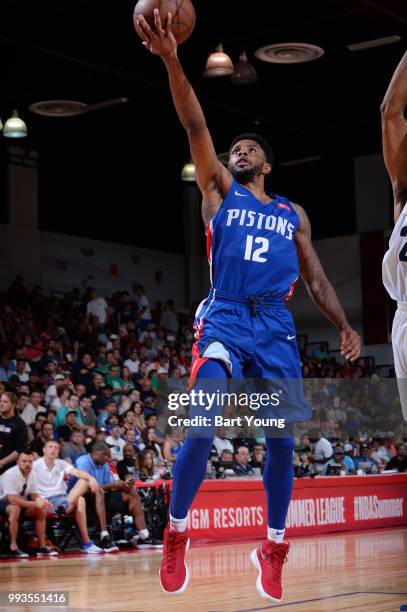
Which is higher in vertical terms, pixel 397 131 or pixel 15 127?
pixel 15 127

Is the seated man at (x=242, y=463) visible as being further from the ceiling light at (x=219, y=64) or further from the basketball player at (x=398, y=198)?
the basketball player at (x=398, y=198)

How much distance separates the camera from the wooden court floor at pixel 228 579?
18.7ft

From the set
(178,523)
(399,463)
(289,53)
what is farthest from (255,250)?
(399,463)

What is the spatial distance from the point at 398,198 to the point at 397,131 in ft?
1.04

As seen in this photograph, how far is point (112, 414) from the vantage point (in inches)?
517

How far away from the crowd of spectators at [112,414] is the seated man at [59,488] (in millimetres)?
12

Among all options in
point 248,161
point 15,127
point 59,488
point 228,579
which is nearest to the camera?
point 248,161

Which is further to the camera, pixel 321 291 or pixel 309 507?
pixel 309 507

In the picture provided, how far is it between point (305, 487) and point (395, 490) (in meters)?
2.33

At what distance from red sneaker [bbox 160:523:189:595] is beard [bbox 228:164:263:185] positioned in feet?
6.17

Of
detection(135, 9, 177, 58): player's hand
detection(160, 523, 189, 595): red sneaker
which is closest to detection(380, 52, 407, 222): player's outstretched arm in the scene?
detection(135, 9, 177, 58): player's hand

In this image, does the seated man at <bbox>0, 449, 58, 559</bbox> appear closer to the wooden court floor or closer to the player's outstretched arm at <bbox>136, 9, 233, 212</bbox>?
the wooden court floor

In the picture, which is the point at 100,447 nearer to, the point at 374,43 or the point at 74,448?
the point at 74,448

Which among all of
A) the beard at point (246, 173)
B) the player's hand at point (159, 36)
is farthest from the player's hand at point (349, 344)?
the player's hand at point (159, 36)
